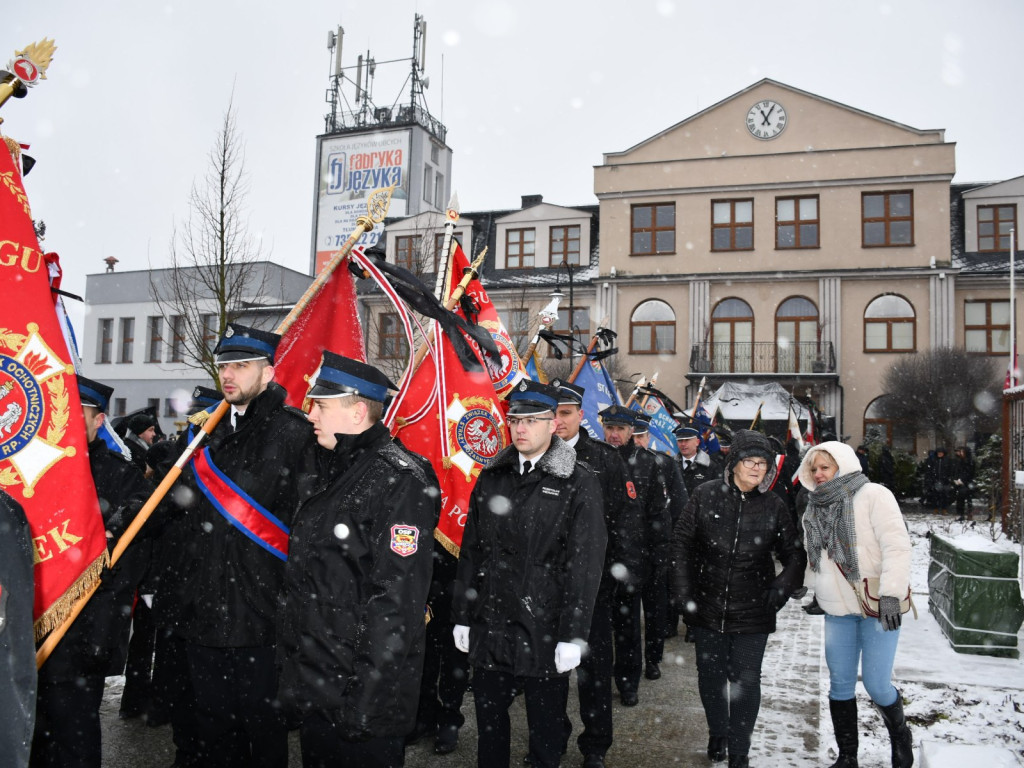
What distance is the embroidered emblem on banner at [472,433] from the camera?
558 centimetres

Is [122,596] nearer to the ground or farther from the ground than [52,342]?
nearer to the ground

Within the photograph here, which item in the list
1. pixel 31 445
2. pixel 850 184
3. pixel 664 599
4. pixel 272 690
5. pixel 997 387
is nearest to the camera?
pixel 31 445

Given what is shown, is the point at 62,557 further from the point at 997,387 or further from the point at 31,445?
the point at 997,387

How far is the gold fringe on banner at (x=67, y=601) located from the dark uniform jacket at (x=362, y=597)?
867mm

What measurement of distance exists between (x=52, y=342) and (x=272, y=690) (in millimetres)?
1778

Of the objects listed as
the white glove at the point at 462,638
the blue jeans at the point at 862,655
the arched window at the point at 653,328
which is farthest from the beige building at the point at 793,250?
the white glove at the point at 462,638

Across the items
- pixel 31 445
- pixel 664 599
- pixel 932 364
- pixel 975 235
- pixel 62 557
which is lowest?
pixel 664 599

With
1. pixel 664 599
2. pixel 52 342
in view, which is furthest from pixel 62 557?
pixel 664 599

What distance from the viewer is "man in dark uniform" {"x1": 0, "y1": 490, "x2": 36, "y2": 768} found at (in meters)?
2.01

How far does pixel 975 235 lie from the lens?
29.7 meters

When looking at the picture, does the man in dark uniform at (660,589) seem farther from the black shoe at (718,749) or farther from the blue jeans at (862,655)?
the blue jeans at (862,655)

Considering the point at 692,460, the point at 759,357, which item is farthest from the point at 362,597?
the point at 759,357

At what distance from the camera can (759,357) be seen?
96.0 ft

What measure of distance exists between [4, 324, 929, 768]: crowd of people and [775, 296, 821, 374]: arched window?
24.8 meters
